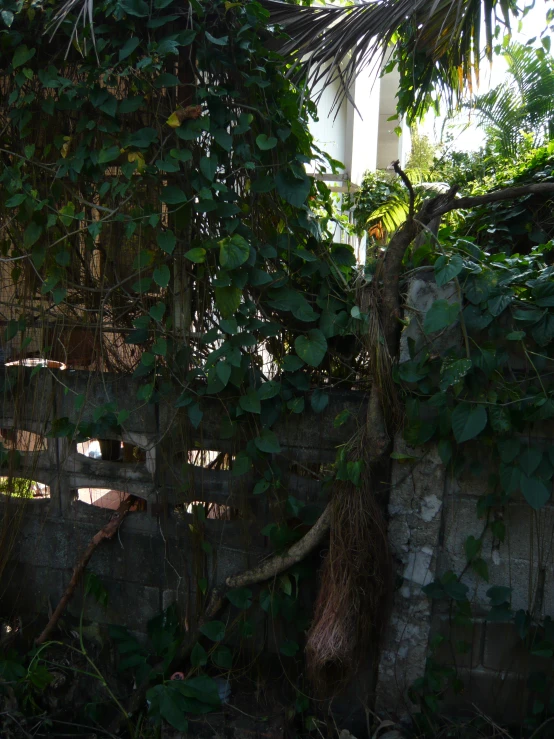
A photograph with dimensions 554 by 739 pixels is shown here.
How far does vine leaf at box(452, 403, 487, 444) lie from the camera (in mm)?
2188

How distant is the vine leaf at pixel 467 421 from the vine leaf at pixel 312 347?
525 millimetres

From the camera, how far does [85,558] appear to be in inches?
114

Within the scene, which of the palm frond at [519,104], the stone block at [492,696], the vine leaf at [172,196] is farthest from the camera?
the palm frond at [519,104]

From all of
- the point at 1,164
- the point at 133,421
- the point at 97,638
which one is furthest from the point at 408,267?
the point at 97,638

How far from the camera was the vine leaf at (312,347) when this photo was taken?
7.91ft

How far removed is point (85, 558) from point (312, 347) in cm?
144

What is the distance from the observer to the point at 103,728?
2.71m

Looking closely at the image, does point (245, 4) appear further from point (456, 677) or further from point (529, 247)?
point (456, 677)

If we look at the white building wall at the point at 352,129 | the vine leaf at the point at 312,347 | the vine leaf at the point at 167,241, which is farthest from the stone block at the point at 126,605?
the white building wall at the point at 352,129

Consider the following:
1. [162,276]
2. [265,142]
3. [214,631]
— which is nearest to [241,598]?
[214,631]

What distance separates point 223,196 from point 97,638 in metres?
2.06

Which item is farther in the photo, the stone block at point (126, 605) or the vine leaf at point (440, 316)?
the stone block at point (126, 605)

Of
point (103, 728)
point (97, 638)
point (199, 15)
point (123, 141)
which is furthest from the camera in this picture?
point (97, 638)

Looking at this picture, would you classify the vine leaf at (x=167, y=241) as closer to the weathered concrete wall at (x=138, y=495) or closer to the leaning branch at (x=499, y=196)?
the weathered concrete wall at (x=138, y=495)
